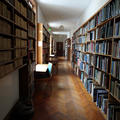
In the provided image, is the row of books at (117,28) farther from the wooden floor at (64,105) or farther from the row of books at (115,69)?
the wooden floor at (64,105)

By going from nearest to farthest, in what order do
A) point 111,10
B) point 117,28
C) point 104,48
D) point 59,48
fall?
point 117,28 < point 111,10 < point 104,48 < point 59,48

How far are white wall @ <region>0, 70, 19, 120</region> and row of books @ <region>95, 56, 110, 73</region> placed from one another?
1.96 metres

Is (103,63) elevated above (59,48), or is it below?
below

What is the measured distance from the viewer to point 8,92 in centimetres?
229

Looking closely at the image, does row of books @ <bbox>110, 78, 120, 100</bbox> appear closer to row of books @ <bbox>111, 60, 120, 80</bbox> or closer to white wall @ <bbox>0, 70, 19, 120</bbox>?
row of books @ <bbox>111, 60, 120, 80</bbox>

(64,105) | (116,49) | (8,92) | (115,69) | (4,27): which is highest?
(4,27)

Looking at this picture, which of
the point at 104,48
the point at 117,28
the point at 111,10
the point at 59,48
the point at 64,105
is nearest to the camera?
the point at 117,28

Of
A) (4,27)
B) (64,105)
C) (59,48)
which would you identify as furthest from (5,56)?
(59,48)

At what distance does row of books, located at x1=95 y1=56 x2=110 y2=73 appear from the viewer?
7.44ft

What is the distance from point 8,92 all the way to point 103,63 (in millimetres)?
2059

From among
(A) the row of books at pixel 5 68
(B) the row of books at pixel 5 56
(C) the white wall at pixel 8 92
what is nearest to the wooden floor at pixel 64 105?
(C) the white wall at pixel 8 92

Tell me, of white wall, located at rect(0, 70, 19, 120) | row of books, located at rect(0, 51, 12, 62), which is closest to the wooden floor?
white wall, located at rect(0, 70, 19, 120)

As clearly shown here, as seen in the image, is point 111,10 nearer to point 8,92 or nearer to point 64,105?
point 64,105

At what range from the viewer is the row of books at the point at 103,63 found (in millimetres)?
2267
